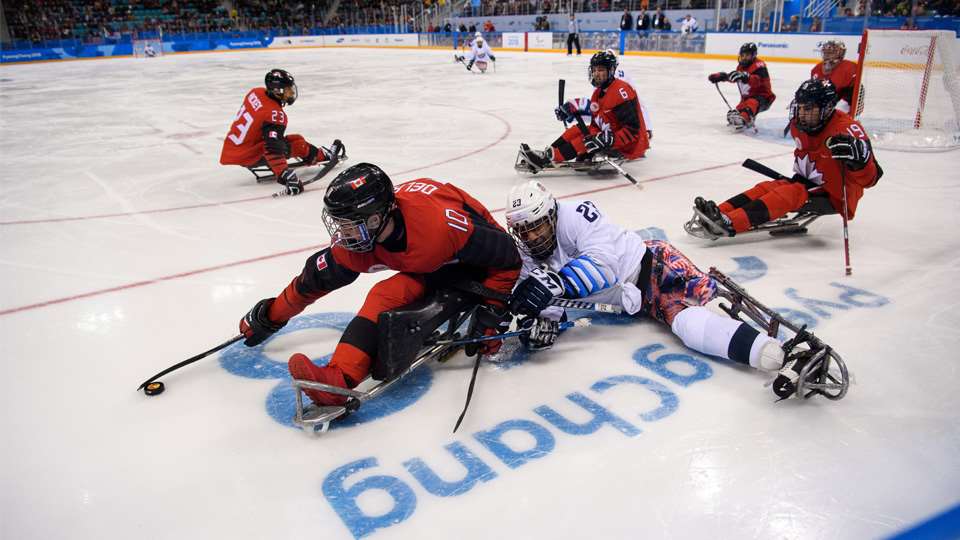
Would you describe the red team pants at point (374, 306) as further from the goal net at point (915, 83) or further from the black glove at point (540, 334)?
the goal net at point (915, 83)

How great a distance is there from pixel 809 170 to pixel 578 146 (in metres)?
2.28

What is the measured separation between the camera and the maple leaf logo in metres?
4.12

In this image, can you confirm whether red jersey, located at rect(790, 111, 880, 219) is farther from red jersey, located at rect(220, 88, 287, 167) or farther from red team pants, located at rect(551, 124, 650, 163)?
red jersey, located at rect(220, 88, 287, 167)

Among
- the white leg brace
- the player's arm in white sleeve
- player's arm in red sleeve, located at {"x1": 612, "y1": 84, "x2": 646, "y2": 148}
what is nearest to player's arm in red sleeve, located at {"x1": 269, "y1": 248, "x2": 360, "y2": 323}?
the player's arm in white sleeve

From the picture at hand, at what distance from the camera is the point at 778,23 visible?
16984 millimetres

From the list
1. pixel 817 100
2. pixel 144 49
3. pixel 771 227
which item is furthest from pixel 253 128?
pixel 144 49

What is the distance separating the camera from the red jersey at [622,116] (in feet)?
19.5

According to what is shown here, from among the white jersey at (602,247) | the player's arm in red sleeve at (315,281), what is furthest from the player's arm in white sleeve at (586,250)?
the player's arm in red sleeve at (315,281)

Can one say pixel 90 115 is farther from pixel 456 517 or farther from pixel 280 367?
pixel 456 517

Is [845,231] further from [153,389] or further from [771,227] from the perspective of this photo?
[153,389]

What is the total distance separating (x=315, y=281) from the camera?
105 inches

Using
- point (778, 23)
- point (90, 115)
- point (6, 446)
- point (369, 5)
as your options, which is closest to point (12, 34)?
point (369, 5)

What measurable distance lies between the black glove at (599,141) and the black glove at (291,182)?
2.64 metres

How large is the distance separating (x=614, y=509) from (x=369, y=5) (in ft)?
135
